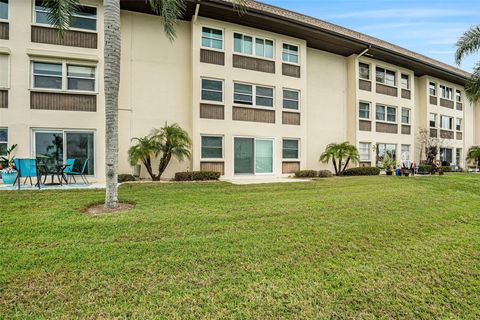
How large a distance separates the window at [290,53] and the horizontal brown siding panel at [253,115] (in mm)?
3841

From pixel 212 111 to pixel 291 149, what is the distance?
5.94 m

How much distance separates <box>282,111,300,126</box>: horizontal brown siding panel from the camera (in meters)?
17.3

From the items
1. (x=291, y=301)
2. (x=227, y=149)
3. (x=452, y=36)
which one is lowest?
(x=291, y=301)

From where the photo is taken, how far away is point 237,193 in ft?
32.5

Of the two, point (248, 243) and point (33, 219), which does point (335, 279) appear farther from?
point (33, 219)

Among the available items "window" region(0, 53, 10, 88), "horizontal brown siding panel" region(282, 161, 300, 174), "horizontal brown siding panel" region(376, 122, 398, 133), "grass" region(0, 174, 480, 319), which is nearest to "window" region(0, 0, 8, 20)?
"window" region(0, 53, 10, 88)

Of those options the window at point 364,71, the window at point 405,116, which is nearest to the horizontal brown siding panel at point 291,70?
the window at point 364,71

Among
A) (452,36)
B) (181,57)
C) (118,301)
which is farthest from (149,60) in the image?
(452,36)

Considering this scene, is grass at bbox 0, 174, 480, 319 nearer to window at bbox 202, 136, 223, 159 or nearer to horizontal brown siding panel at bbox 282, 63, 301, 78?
window at bbox 202, 136, 223, 159

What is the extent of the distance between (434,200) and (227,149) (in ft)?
33.4

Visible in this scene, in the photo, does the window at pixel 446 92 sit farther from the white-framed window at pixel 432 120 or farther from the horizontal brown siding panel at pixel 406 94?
the horizontal brown siding panel at pixel 406 94

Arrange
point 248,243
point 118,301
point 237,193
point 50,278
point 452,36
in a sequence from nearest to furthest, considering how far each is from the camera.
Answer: point 118,301 < point 50,278 < point 248,243 < point 237,193 < point 452,36

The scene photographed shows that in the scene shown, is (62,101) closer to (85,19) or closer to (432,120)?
(85,19)

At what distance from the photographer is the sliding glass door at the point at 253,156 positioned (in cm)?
1612
